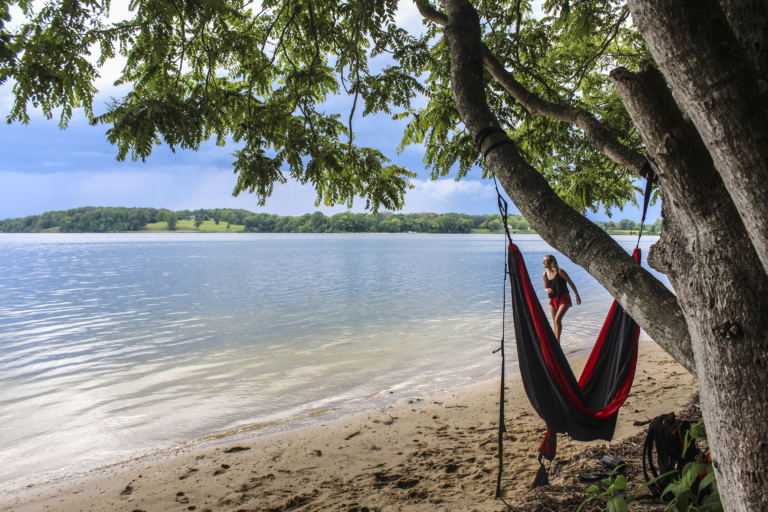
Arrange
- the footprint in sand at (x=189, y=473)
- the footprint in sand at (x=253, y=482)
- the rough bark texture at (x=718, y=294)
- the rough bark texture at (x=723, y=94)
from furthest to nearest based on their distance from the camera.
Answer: the footprint in sand at (x=189, y=473) → the footprint in sand at (x=253, y=482) → the rough bark texture at (x=718, y=294) → the rough bark texture at (x=723, y=94)

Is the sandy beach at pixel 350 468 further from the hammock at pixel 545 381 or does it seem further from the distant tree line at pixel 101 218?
the distant tree line at pixel 101 218

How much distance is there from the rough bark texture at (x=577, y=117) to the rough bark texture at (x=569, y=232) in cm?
46

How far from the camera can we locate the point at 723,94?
1069mm

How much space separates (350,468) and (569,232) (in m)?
2.72

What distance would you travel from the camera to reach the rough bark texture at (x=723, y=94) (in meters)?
1.05

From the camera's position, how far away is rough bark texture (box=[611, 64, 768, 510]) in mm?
1172

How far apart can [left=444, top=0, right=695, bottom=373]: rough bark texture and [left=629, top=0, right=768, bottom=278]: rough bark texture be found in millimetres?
390

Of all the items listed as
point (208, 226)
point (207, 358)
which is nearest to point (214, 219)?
point (208, 226)

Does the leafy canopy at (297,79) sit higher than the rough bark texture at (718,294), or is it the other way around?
the leafy canopy at (297,79)

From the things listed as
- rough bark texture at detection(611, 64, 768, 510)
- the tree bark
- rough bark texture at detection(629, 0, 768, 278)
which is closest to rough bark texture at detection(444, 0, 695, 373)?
rough bark texture at detection(611, 64, 768, 510)

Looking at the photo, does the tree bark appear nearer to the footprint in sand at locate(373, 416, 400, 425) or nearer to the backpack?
A: the backpack

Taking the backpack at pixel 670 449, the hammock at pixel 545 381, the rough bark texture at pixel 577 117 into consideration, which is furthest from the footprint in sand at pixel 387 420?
the rough bark texture at pixel 577 117

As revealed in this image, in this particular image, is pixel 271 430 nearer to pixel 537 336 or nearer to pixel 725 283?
pixel 537 336

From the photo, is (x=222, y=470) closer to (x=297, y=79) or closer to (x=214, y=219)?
(x=297, y=79)
